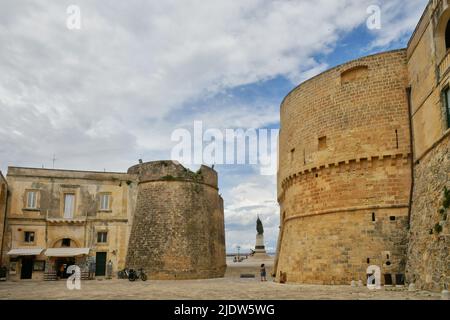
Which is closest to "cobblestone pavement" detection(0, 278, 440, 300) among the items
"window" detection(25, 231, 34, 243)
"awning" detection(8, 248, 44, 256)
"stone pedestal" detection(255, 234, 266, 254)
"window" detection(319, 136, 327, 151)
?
"window" detection(319, 136, 327, 151)

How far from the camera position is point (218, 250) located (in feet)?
94.1

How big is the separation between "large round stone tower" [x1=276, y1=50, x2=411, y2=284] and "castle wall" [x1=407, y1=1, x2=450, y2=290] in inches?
29.5

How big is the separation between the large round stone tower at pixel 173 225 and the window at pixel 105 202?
1.69 m

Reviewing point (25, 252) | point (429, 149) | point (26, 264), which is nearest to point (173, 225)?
point (25, 252)

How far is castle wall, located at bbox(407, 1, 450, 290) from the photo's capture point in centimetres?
1234

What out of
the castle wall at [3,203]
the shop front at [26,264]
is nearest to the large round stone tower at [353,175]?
the shop front at [26,264]

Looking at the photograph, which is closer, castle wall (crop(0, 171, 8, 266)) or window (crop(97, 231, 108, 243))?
castle wall (crop(0, 171, 8, 266))

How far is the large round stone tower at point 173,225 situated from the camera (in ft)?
82.2

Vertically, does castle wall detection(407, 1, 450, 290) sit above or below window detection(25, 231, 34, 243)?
above

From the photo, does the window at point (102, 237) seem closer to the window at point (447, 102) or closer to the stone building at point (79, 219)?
the stone building at point (79, 219)

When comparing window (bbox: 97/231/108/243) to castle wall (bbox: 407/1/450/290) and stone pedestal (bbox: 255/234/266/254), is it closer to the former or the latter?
castle wall (bbox: 407/1/450/290)
